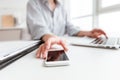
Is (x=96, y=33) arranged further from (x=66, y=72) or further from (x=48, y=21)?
(x=66, y=72)

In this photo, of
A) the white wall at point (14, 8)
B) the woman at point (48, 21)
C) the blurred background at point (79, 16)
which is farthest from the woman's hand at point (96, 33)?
A: the white wall at point (14, 8)

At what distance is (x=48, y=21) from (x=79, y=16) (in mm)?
1496

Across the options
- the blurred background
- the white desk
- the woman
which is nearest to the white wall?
the blurred background

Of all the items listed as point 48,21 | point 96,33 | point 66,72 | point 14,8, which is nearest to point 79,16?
point 14,8

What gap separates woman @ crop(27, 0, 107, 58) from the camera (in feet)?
3.64

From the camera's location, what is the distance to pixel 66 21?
1.48 meters

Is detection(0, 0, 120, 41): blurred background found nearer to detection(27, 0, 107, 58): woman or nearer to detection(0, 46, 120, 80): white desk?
detection(27, 0, 107, 58): woman

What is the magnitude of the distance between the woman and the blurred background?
1.62ft

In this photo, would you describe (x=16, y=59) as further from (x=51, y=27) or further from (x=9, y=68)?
Result: (x=51, y=27)

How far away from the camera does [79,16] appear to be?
8.96 ft

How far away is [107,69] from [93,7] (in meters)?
1.84

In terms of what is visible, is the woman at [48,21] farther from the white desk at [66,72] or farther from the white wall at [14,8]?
the white wall at [14,8]

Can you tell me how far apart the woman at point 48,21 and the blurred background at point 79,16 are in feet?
1.62

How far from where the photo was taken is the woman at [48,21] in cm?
111
